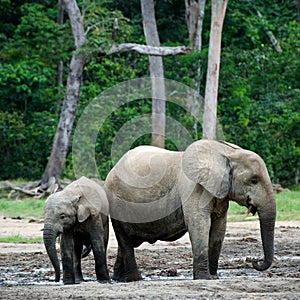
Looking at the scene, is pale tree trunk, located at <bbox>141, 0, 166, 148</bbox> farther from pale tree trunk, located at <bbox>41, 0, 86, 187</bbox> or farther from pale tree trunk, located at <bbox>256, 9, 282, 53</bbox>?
pale tree trunk, located at <bbox>256, 9, 282, 53</bbox>

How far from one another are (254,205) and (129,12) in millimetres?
22690

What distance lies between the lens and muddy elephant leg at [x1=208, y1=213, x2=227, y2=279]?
10.6m

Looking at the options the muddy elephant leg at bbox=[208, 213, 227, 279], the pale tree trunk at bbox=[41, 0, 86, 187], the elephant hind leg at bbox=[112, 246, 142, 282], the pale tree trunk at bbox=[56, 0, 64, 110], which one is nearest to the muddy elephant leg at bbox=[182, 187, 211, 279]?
the muddy elephant leg at bbox=[208, 213, 227, 279]

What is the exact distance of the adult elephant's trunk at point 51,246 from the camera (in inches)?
392

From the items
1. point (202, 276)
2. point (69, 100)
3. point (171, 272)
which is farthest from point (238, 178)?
point (69, 100)

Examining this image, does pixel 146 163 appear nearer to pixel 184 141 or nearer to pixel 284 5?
pixel 184 141

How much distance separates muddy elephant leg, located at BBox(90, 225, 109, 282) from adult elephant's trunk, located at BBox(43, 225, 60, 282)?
2.01ft

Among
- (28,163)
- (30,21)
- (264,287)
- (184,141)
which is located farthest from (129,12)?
(264,287)

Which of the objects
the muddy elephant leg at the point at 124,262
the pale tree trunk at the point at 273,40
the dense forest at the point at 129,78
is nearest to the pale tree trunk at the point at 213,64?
the dense forest at the point at 129,78

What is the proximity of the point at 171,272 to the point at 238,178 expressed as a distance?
165cm

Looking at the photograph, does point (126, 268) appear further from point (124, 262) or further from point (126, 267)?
point (124, 262)

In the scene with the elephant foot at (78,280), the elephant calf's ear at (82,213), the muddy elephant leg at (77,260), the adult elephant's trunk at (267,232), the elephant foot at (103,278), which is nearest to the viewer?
the adult elephant's trunk at (267,232)

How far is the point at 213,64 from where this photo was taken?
22.9 metres

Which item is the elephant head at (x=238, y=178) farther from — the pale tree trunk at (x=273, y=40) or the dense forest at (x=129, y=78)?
the pale tree trunk at (x=273, y=40)
